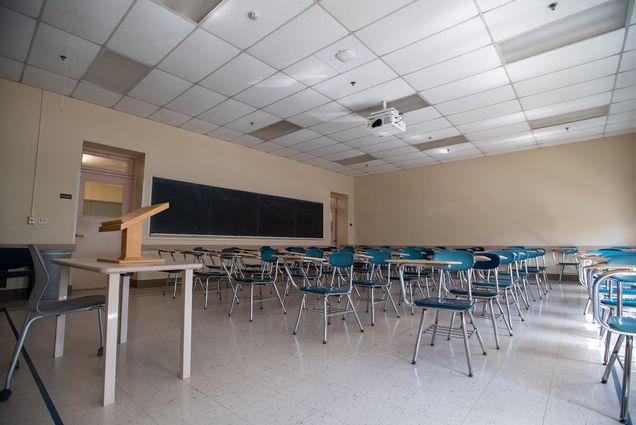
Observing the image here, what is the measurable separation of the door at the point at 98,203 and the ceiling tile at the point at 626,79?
27.9ft

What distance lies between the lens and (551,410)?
5.81 feet

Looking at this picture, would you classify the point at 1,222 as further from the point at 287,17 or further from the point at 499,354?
the point at 499,354

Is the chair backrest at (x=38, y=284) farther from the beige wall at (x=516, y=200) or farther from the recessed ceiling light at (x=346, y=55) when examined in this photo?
the beige wall at (x=516, y=200)

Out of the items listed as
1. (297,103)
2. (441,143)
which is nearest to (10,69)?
(297,103)

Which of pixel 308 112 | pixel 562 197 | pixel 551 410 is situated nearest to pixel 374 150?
pixel 308 112

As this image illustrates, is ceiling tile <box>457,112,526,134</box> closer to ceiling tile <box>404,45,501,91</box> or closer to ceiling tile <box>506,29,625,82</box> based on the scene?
ceiling tile <box>506,29,625,82</box>

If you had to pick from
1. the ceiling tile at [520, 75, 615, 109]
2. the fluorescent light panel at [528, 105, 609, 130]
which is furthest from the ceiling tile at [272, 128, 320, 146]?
the fluorescent light panel at [528, 105, 609, 130]

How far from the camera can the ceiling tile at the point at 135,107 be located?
549 cm

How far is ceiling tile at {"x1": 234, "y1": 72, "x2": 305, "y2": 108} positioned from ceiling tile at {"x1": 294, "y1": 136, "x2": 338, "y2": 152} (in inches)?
82.3

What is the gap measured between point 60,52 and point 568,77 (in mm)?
7028

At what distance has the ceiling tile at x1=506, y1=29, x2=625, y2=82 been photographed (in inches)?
152

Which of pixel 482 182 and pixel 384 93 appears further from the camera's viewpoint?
pixel 482 182

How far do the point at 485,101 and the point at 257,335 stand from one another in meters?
5.19

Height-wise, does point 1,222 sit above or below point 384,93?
below
